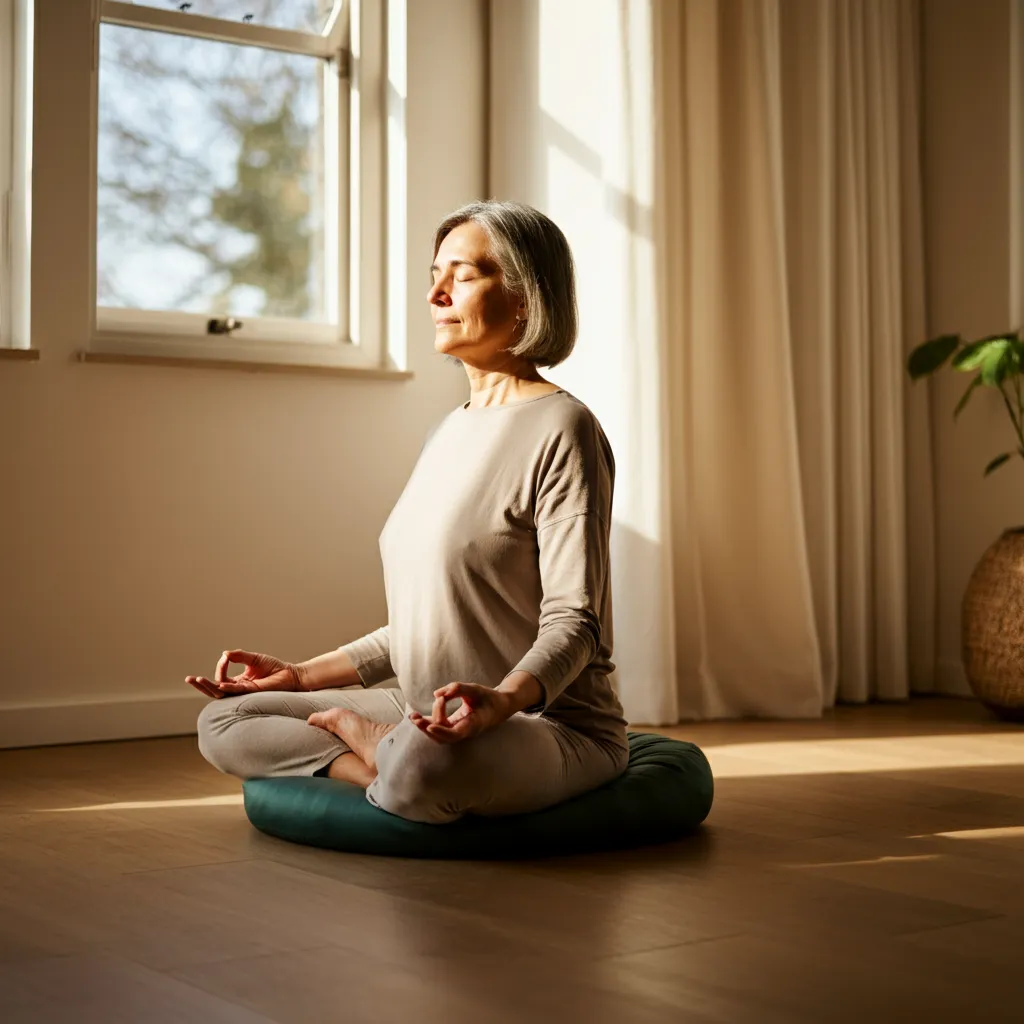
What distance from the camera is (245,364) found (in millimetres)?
3820

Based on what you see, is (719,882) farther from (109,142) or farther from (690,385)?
(109,142)

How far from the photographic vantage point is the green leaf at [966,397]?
13.9 feet

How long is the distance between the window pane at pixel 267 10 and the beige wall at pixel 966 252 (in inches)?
76.1

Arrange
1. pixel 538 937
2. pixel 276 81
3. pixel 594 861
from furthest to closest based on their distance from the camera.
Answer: pixel 276 81 < pixel 594 861 < pixel 538 937

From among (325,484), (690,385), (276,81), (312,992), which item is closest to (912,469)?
(690,385)

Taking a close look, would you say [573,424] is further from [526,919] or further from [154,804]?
[154,804]

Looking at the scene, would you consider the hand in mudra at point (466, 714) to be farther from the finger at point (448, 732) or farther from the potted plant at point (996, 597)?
the potted plant at point (996, 597)

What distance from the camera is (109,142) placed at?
3766mm

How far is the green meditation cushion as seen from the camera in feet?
7.17

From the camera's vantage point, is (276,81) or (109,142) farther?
(276,81)

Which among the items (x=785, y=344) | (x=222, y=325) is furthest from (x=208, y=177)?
(x=785, y=344)

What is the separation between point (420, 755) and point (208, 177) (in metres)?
2.31

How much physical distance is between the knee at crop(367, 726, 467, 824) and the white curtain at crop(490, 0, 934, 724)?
1.75m

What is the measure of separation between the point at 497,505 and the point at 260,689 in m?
0.57
